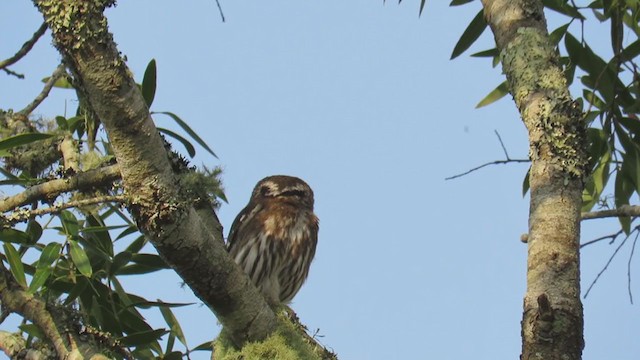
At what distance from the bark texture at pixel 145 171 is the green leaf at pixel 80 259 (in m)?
0.55

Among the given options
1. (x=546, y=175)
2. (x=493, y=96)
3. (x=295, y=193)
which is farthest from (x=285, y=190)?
(x=546, y=175)

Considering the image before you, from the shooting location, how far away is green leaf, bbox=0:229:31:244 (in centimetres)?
314

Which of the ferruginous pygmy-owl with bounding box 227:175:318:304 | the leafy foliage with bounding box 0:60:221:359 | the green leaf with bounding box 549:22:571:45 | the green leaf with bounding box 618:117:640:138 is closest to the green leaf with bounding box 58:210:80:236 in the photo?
the leafy foliage with bounding box 0:60:221:359

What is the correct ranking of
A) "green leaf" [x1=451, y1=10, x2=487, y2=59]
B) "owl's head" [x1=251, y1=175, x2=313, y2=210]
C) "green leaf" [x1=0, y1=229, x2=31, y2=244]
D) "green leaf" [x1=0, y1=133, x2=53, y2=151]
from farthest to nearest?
"owl's head" [x1=251, y1=175, x2=313, y2=210], "green leaf" [x1=451, y1=10, x2=487, y2=59], "green leaf" [x1=0, y1=229, x2=31, y2=244], "green leaf" [x1=0, y1=133, x2=53, y2=151]

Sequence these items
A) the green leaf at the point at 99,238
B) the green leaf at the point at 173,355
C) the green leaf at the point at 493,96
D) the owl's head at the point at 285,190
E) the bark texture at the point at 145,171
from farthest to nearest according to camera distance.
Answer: the owl's head at the point at 285,190, the green leaf at the point at 493,96, the green leaf at the point at 173,355, the green leaf at the point at 99,238, the bark texture at the point at 145,171

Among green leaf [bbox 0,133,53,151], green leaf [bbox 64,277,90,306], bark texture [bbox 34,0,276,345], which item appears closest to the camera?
bark texture [bbox 34,0,276,345]

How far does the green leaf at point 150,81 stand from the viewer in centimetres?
328

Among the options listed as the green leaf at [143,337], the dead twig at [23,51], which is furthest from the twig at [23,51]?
the green leaf at [143,337]

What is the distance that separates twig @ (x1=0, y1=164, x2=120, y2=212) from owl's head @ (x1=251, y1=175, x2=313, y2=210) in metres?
2.12

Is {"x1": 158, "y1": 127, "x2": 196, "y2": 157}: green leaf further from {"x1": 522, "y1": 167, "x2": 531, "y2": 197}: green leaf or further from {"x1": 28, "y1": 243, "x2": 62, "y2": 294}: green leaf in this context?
{"x1": 522, "y1": 167, "x2": 531, "y2": 197}: green leaf

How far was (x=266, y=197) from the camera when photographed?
4.88 meters

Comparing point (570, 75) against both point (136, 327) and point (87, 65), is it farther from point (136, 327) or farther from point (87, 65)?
point (87, 65)

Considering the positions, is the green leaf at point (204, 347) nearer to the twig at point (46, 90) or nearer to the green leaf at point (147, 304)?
the green leaf at point (147, 304)

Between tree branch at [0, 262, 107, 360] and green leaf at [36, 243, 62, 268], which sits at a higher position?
green leaf at [36, 243, 62, 268]
